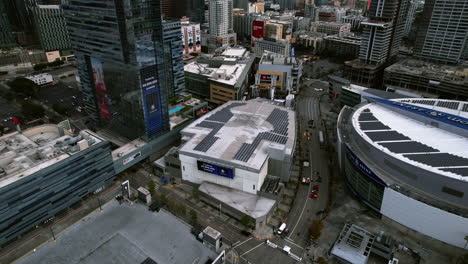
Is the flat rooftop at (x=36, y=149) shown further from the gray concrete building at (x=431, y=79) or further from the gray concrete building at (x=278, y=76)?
the gray concrete building at (x=431, y=79)

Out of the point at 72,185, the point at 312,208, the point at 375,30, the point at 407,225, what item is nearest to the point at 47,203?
the point at 72,185

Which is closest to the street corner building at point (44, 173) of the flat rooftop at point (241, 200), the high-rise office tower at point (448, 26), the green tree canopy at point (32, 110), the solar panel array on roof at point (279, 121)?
the flat rooftop at point (241, 200)

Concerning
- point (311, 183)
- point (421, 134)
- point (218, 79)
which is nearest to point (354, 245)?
point (311, 183)

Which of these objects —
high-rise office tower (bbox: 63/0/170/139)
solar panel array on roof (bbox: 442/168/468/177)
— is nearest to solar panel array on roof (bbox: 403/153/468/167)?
solar panel array on roof (bbox: 442/168/468/177)

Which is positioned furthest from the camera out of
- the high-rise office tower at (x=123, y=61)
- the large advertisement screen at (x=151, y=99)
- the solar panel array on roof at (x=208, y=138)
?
the large advertisement screen at (x=151, y=99)

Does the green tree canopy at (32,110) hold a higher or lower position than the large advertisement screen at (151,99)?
lower

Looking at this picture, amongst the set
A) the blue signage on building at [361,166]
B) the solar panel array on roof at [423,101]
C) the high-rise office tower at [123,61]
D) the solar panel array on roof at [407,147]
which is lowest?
the blue signage on building at [361,166]
